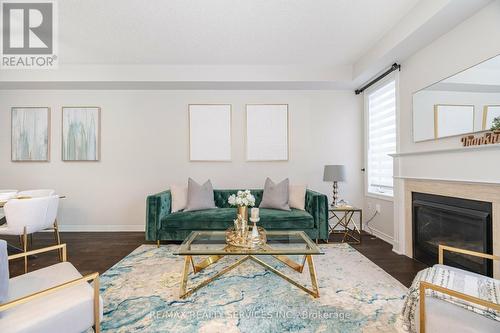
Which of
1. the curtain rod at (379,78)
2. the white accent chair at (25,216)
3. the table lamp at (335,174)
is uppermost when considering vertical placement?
the curtain rod at (379,78)

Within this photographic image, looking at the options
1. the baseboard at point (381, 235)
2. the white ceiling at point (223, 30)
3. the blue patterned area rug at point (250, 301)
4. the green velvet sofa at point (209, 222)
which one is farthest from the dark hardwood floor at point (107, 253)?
the white ceiling at point (223, 30)

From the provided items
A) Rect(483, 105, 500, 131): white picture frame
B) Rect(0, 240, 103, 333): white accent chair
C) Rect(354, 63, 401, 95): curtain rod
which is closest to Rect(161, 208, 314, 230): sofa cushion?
Rect(0, 240, 103, 333): white accent chair

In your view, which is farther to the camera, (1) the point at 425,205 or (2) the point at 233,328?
(1) the point at 425,205

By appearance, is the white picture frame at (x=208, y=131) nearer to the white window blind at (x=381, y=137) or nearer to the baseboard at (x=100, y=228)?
the baseboard at (x=100, y=228)

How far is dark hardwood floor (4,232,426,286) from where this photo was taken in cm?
268

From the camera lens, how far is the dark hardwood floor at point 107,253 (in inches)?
106

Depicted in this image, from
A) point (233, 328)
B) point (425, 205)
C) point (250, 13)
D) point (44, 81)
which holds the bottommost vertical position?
point (233, 328)

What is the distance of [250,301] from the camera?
2021mm

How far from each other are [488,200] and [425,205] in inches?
29.4

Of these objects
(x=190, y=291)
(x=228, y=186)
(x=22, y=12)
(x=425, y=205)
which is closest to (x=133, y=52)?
(x=22, y=12)

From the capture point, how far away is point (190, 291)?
2.12m

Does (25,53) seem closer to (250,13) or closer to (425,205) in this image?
(250,13)

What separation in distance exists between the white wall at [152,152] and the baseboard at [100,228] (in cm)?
2

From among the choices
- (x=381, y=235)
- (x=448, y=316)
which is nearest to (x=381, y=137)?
(x=381, y=235)
